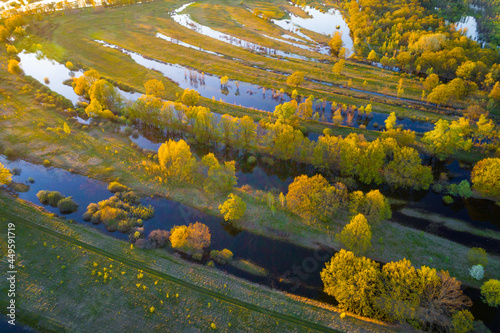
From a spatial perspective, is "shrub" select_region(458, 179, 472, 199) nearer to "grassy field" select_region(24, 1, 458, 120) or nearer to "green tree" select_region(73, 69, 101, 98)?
"grassy field" select_region(24, 1, 458, 120)

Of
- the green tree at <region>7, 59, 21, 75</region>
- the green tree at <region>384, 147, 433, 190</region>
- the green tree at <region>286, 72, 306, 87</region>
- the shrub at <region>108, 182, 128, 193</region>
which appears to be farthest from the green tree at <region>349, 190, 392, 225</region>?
the green tree at <region>7, 59, 21, 75</region>

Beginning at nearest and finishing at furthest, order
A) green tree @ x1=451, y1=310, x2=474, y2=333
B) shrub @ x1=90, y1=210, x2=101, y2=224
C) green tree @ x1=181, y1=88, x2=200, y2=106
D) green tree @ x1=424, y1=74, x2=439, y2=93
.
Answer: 1. green tree @ x1=451, y1=310, x2=474, y2=333
2. shrub @ x1=90, y1=210, x2=101, y2=224
3. green tree @ x1=181, y1=88, x2=200, y2=106
4. green tree @ x1=424, y1=74, x2=439, y2=93

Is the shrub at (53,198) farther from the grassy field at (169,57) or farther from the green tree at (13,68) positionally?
the green tree at (13,68)

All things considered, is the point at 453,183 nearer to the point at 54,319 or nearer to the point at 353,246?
the point at 353,246

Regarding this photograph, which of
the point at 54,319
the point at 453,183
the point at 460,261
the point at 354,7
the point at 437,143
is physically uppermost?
the point at 354,7

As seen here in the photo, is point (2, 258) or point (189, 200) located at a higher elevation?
point (189, 200)

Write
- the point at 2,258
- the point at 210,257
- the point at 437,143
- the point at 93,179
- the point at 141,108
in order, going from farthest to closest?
the point at 141,108 → the point at 437,143 → the point at 93,179 → the point at 210,257 → the point at 2,258

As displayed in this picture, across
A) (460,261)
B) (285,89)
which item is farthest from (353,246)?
(285,89)
